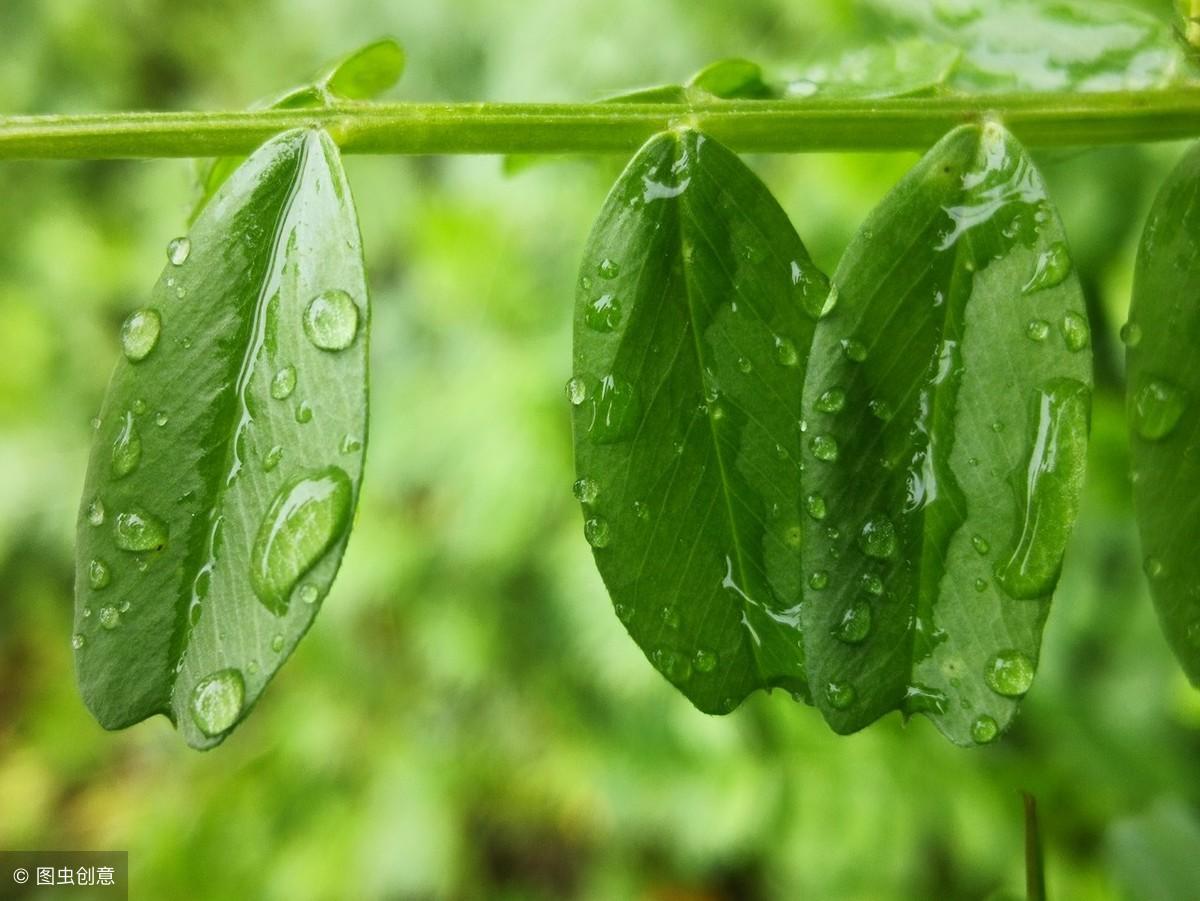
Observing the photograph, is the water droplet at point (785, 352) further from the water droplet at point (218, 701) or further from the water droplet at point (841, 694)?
the water droplet at point (218, 701)

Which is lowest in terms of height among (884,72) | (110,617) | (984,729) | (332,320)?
(984,729)

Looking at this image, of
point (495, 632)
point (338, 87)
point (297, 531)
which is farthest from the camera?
point (495, 632)

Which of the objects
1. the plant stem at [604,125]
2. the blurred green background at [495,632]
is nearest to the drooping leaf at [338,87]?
the plant stem at [604,125]

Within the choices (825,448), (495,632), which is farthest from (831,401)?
(495,632)

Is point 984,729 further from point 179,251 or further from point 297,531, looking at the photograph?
point 179,251

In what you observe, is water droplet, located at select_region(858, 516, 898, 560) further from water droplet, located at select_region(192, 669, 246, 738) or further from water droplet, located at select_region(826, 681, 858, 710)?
water droplet, located at select_region(192, 669, 246, 738)

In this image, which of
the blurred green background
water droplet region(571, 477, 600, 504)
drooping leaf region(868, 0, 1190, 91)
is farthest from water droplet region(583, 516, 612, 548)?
the blurred green background

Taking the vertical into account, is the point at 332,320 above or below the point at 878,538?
above

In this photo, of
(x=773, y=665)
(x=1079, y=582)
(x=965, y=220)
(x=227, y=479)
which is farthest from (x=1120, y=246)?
(x=227, y=479)
